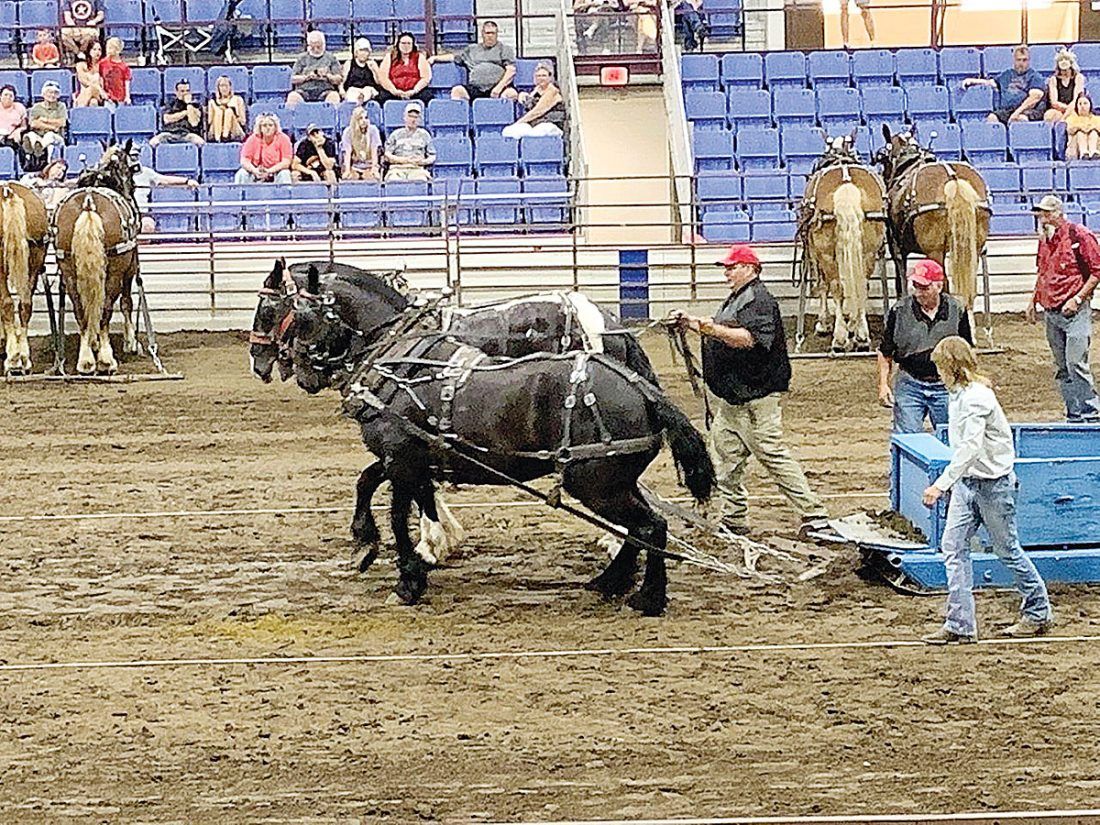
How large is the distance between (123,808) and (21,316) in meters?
11.0

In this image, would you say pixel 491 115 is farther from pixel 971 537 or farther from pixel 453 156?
pixel 971 537

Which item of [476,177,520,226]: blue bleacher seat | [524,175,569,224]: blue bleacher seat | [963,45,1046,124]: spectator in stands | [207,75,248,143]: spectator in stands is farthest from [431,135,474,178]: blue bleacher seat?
[963,45,1046,124]: spectator in stands

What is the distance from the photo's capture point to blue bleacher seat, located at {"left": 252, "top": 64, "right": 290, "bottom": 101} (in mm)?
21328

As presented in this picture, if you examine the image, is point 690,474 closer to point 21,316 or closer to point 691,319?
point 691,319

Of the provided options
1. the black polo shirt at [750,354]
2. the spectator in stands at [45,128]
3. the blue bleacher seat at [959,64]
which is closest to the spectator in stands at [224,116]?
the spectator in stands at [45,128]

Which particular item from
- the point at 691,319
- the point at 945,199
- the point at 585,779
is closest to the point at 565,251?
the point at 945,199

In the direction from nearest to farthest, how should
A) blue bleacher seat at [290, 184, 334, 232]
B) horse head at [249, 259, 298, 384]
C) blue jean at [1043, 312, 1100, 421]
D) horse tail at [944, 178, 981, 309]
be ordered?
horse head at [249, 259, 298, 384], blue jean at [1043, 312, 1100, 421], horse tail at [944, 178, 981, 309], blue bleacher seat at [290, 184, 334, 232]

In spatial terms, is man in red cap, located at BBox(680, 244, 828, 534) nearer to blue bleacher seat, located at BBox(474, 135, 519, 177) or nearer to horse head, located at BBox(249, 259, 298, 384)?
horse head, located at BBox(249, 259, 298, 384)

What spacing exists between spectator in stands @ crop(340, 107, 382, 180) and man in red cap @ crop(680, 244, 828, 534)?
408 inches

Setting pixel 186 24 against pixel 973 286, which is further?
pixel 186 24

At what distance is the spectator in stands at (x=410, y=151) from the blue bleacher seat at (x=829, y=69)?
16.8 feet

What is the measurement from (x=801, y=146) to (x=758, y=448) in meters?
11.1

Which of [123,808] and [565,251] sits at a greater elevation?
[565,251]

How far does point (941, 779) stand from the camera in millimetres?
6059
